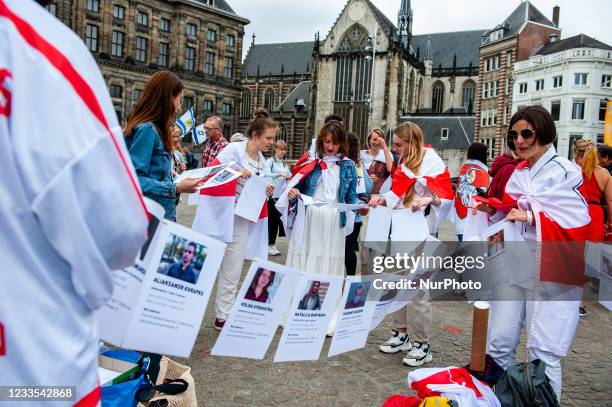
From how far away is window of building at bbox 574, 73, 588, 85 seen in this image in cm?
4641

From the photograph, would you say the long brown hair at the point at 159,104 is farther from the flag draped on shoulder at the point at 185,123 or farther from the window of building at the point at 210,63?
the window of building at the point at 210,63

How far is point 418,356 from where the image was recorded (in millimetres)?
4863

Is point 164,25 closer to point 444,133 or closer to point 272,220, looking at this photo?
point 444,133

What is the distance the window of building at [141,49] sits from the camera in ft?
172

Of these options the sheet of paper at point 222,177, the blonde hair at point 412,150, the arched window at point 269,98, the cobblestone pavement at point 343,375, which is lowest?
the cobblestone pavement at point 343,375

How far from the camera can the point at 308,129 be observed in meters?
67.2

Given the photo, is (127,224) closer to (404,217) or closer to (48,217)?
(48,217)

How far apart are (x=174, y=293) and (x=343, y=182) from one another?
11.4 ft

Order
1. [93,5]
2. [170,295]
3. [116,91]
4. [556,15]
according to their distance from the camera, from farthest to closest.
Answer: [556,15], [116,91], [93,5], [170,295]

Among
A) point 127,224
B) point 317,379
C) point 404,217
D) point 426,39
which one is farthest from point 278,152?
point 426,39

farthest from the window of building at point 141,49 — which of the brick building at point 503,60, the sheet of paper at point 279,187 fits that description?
the sheet of paper at point 279,187

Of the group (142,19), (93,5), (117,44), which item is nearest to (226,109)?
(142,19)

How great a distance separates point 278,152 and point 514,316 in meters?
7.84

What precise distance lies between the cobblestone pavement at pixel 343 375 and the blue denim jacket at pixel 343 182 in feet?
5.01
